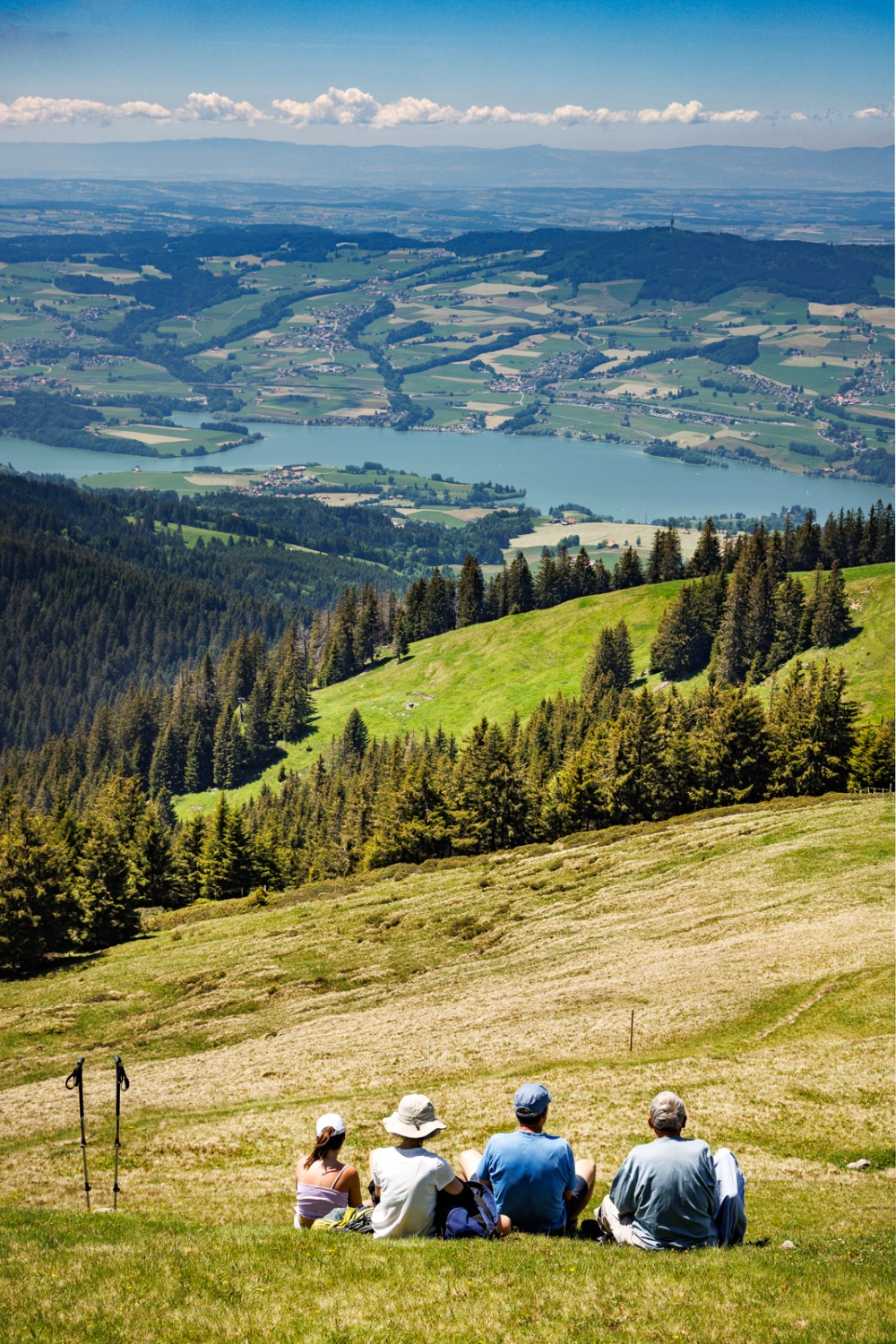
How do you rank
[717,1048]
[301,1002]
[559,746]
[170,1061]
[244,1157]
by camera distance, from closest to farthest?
[244,1157] → [717,1048] → [170,1061] → [301,1002] → [559,746]

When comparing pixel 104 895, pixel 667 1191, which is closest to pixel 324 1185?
pixel 667 1191

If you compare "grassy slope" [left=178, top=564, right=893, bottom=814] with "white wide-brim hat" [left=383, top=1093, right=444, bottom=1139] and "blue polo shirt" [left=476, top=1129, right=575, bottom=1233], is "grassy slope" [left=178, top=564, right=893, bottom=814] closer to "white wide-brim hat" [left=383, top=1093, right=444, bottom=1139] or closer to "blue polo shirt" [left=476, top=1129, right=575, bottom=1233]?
"blue polo shirt" [left=476, top=1129, right=575, bottom=1233]

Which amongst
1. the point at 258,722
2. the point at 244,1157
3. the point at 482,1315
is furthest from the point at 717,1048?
the point at 258,722

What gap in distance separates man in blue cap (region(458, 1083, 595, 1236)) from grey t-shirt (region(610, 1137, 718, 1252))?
93cm

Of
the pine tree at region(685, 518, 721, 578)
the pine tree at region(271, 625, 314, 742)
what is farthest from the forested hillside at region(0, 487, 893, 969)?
the pine tree at region(685, 518, 721, 578)

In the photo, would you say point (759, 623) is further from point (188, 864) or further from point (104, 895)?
point (104, 895)

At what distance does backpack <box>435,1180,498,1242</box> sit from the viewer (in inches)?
641

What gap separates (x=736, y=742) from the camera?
97.9 m

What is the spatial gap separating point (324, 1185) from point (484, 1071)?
21274 millimetres

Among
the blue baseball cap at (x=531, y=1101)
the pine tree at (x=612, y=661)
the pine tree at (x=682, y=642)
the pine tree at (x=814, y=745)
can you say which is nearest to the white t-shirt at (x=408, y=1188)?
the blue baseball cap at (x=531, y=1101)

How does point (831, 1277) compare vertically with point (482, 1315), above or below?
below

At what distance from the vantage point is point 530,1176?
16406 mm

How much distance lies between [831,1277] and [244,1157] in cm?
2018

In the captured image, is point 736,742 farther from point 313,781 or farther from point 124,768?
point 124,768
